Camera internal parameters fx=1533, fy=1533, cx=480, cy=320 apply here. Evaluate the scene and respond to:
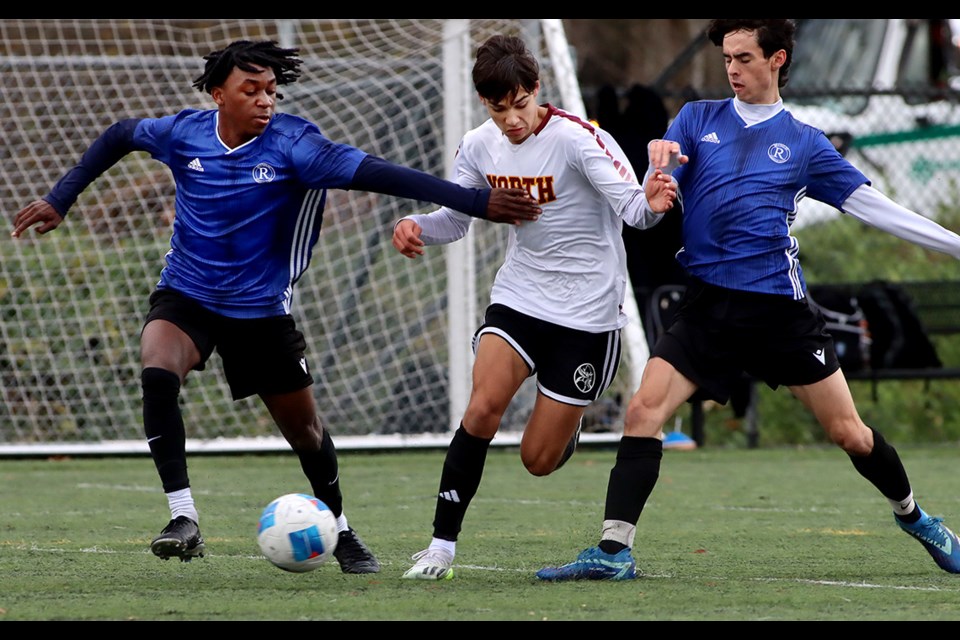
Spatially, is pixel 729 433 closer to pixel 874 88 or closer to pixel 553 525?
pixel 874 88

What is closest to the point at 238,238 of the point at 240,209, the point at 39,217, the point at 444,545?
the point at 240,209

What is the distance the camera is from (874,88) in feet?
44.7

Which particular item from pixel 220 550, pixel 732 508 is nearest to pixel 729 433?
pixel 732 508

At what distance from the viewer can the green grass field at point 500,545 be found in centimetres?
468

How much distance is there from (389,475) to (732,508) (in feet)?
8.74

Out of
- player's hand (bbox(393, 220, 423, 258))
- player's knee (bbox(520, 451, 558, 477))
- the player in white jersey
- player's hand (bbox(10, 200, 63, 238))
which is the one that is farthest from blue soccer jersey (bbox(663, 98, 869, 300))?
player's hand (bbox(10, 200, 63, 238))

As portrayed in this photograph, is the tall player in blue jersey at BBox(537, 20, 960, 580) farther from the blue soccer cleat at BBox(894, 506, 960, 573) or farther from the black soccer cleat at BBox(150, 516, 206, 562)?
the black soccer cleat at BBox(150, 516, 206, 562)

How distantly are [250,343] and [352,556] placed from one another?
88 centimetres

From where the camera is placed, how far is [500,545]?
21.5 feet

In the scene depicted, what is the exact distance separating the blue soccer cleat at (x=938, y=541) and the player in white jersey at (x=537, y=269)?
4.17 ft

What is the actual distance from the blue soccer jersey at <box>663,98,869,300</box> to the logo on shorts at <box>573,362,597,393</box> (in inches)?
21.0

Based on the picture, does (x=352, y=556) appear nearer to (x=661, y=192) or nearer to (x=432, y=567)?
(x=432, y=567)

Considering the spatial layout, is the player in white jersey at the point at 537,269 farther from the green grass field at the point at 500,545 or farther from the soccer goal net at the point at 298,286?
the soccer goal net at the point at 298,286

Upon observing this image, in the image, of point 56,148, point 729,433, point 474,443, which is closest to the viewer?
point 474,443
